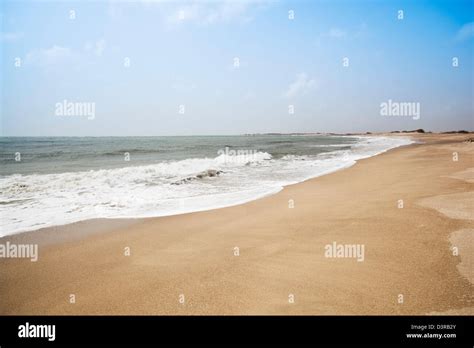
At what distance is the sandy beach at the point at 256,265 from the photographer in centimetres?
348

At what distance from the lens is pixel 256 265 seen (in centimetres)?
446

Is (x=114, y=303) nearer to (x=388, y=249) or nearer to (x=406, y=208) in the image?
(x=388, y=249)

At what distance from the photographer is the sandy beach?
348cm
